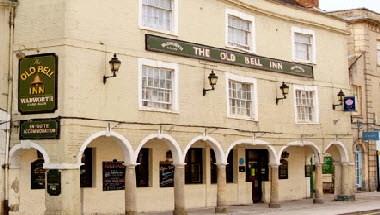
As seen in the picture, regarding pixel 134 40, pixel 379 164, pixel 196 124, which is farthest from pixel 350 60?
pixel 134 40

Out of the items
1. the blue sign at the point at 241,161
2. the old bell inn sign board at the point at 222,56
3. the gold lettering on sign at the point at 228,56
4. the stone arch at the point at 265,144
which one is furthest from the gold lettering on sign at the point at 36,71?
the blue sign at the point at 241,161

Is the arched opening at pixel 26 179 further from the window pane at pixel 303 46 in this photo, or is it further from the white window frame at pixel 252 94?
the window pane at pixel 303 46

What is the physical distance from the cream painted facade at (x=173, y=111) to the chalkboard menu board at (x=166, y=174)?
0.26 metres

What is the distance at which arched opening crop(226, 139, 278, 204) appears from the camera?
90.2 ft

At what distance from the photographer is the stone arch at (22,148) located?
19.1 m

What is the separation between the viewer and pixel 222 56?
968 inches

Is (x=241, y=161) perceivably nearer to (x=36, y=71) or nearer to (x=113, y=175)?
(x=113, y=175)

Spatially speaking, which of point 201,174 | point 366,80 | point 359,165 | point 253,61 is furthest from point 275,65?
point 359,165

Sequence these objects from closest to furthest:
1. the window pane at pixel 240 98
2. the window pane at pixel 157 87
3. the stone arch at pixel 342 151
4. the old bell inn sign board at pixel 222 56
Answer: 1. the window pane at pixel 157 87
2. the old bell inn sign board at pixel 222 56
3. the window pane at pixel 240 98
4. the stone arch at pixel 342 151

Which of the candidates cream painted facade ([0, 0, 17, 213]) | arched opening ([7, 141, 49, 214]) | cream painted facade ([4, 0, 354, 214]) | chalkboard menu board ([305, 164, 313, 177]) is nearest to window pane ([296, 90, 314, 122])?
cream painted facade ([4, 0, 354, 214])

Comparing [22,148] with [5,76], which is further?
[5,76]

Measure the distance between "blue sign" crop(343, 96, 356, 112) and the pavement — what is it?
396cm

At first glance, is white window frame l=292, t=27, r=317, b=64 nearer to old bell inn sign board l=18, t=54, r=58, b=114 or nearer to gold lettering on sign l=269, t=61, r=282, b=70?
gold lettering on sign l=269, t=61, r=282, b=70

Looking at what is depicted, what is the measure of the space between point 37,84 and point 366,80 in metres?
22.2
